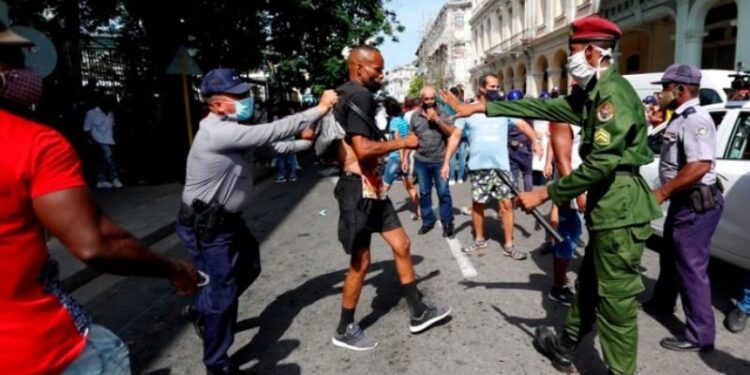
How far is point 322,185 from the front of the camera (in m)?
11.2

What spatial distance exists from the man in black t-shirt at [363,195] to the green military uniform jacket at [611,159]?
1051 mm

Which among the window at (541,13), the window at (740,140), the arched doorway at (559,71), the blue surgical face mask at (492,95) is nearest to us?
the window at (740,140)

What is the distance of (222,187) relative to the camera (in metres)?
3.09

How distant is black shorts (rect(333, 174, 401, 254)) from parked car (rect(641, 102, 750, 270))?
103 inches

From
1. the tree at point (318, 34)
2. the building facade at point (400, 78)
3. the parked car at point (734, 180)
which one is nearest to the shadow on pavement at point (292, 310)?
the parked car at point (734, 180)

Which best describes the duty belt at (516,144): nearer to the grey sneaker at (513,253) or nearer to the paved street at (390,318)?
the paved street at (390,318)

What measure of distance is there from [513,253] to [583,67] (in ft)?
10.1

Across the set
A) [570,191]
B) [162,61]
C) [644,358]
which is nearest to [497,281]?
[644,358]

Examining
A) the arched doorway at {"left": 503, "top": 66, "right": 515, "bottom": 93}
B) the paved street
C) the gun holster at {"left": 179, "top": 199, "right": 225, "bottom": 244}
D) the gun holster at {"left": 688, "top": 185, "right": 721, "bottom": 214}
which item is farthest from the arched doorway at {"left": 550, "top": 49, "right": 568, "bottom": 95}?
the gun holster at {"left": 179, "top": 199, "right": 225, "bottom": 244}

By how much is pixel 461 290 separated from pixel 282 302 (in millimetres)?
1576

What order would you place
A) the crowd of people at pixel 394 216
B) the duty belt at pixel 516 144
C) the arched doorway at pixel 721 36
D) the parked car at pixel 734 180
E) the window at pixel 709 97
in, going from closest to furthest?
1. the crowd of people at pixel 394 216
2. the parked car at pixel 734 180
3. the duty belt at pixel 516 144
4. the window at pixel 709 97
5. the arched doorway at pixel 721 36

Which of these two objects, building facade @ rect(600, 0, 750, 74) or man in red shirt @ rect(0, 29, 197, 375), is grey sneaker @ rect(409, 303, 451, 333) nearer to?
man in red shirt @ rect(0, 29, 197, 375)

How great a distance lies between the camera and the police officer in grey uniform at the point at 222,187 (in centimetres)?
290

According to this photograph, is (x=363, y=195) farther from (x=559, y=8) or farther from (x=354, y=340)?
(x=559, y=8)
